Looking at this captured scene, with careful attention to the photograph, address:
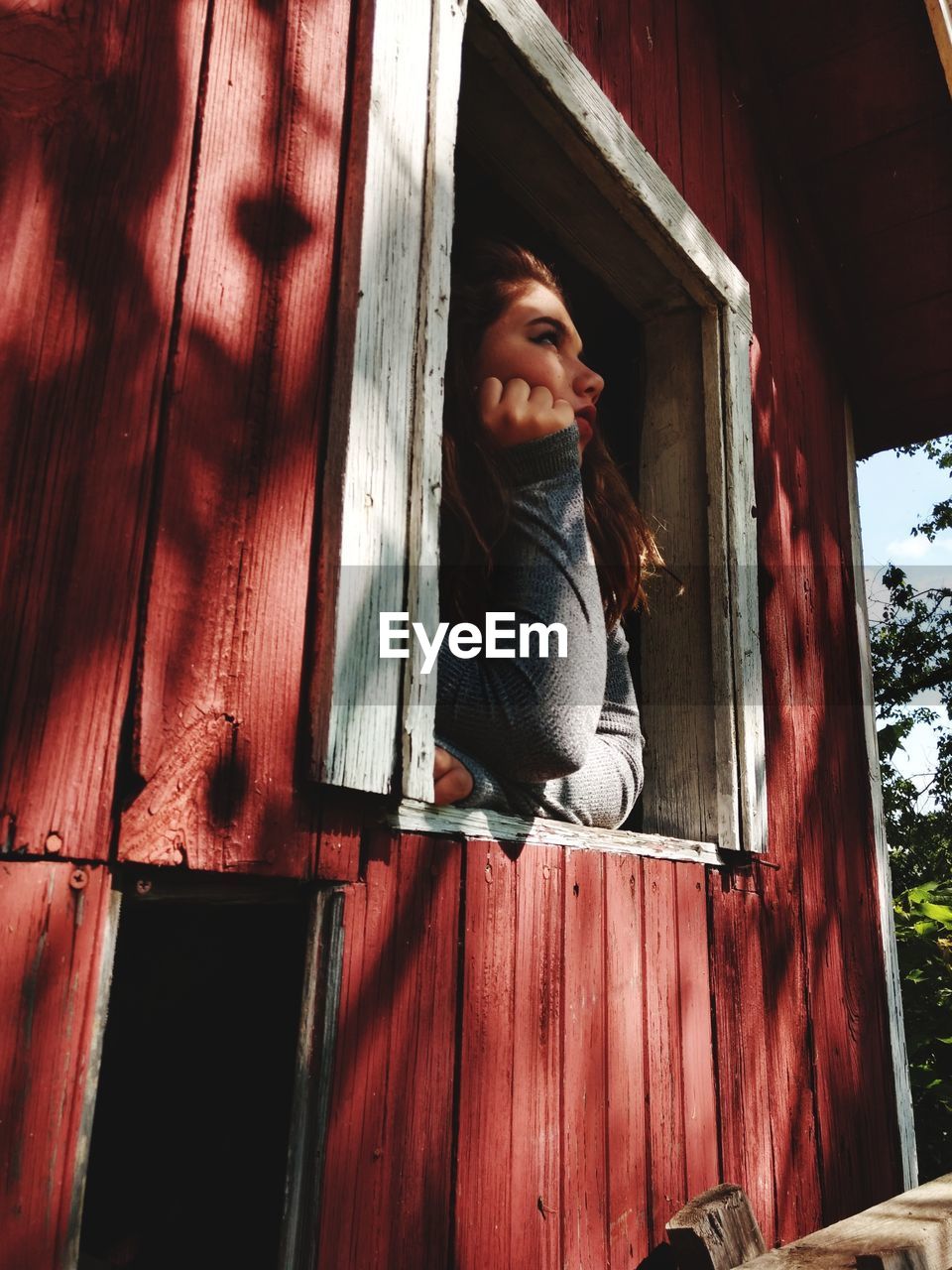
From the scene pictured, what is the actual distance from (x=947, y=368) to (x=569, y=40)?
7.96 feet

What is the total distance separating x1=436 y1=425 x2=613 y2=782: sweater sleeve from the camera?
1.66m

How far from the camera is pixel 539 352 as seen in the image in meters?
2.10

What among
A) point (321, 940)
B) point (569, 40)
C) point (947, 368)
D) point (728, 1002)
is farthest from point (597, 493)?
point (947, 368)

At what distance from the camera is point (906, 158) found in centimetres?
341

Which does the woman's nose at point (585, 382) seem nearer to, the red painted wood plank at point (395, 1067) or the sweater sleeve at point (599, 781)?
the sweater sleeve at point (599, 781)

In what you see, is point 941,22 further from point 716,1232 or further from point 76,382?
point 716,1232

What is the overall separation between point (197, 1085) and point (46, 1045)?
441 millimetres

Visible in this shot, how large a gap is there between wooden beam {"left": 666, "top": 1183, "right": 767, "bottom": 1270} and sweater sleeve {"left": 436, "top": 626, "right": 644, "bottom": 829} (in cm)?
68

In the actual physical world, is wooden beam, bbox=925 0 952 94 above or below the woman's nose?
above

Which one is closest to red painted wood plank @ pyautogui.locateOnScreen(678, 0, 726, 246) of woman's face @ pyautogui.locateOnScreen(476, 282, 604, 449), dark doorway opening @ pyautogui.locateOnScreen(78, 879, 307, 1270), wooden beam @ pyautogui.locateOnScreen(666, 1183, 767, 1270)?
woman's face @ pyautogui.locateOnScreen(476, 282, 604, 449)

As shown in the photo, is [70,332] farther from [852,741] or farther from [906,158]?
[906,158]

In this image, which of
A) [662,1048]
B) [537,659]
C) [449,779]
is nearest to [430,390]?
[537,659]

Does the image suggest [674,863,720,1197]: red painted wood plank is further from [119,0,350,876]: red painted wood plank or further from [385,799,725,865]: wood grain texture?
[119,0,350,876]: red painted wood plank
